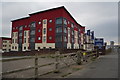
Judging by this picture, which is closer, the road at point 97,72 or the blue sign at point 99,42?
the road at point 97,72

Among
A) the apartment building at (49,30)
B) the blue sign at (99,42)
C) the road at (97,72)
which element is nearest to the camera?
the road at (97,72)

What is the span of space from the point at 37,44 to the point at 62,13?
48.6ft

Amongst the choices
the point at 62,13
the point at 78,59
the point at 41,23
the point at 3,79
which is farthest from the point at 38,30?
the point at 3,79

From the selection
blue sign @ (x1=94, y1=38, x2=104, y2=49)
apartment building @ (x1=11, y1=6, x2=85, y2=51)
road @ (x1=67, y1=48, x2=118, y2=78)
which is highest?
apartment building @ (x1=11, y1=6, x2=85, y2=51)

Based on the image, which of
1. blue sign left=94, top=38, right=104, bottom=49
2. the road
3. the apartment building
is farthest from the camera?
the apartment building

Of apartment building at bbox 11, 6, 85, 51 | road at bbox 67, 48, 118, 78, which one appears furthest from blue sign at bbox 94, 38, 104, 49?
apartment building at bbox 11, 6, 85, 51

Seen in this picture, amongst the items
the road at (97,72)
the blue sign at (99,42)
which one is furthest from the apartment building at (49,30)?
the road at (97,72)

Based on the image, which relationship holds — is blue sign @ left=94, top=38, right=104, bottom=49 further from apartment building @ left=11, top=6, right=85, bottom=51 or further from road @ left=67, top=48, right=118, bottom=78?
apartment building @ left=11, top=6, right=85, bottom=51

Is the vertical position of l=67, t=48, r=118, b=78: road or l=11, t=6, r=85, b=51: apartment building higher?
l=11, t=6, r=85, b=51: apartment building

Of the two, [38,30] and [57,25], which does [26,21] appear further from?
[57,25]

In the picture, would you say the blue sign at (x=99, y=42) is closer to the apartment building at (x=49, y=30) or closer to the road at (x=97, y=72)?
the road at (x=97, y=72)

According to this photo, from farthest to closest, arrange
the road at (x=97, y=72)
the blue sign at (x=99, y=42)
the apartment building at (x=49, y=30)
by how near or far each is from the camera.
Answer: the apartment building at (x=49, y=30)
the blue sign at (x=99, y=42)
the road at (x=97, y=72)

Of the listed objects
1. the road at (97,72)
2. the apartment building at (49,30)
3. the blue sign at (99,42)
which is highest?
the apartment building at (49,30)

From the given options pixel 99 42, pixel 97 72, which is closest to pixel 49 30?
pixel 99 42
